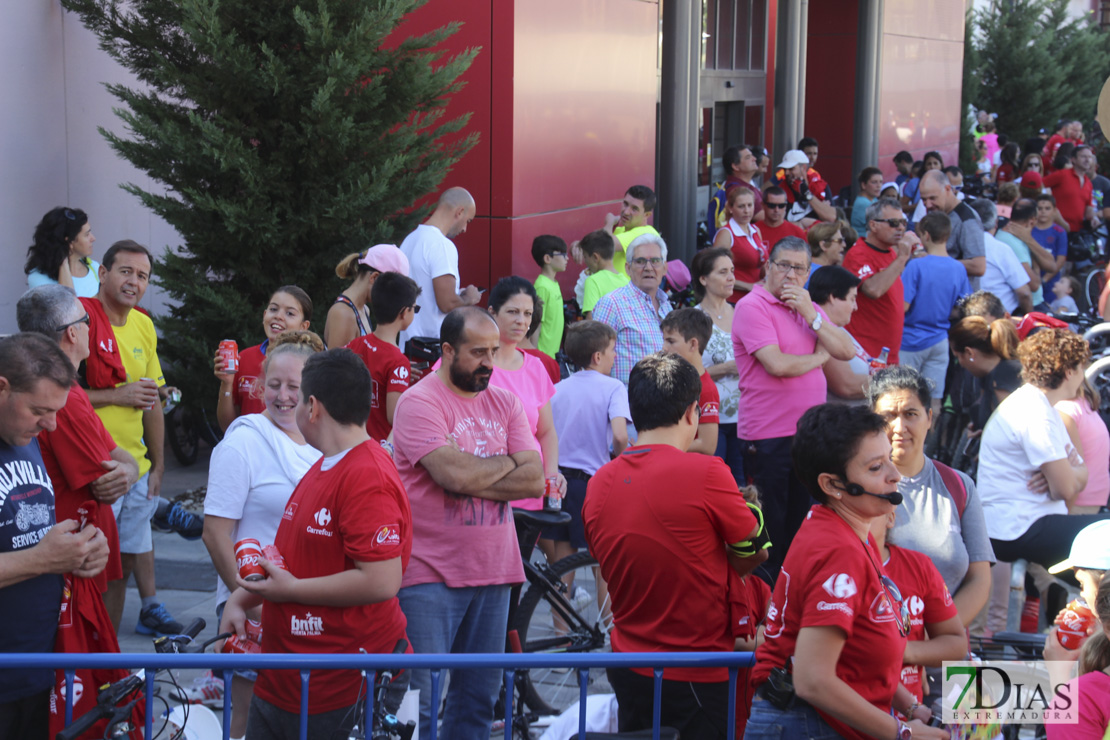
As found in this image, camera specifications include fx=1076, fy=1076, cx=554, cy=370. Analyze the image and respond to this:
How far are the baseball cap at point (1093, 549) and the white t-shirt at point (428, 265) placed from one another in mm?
4360

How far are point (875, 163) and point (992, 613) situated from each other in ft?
50.7

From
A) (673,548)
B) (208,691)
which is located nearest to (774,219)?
(208,691)

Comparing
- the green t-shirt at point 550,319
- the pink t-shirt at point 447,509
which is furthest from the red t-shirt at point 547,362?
the green t-shirt at point 550,319

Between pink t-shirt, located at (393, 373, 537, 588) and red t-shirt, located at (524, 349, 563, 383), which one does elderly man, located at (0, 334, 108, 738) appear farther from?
red t-shirt, located at (524, 349, 563, 383)

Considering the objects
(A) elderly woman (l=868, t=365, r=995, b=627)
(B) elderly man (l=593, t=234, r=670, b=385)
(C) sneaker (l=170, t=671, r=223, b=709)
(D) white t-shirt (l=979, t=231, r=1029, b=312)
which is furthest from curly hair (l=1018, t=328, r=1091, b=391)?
(D) white t-shirt (l=979, t=231, r=1029, b=312)

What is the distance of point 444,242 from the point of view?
7254 millimetres

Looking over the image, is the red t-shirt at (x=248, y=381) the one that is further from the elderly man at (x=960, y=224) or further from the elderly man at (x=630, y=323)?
the elderly man at (x=960, y=224)

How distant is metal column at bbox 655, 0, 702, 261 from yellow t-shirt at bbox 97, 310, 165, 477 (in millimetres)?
8320

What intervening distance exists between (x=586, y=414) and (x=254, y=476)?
209 centimetres

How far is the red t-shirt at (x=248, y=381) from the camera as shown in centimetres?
543

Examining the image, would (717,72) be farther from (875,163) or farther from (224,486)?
(224,486)

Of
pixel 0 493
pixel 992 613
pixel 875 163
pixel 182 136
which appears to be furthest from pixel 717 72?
pixel 0 493

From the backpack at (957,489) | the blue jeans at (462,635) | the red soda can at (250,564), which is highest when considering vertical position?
the backpack at (957,489)

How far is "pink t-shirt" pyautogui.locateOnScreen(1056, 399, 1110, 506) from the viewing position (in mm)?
5400
